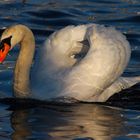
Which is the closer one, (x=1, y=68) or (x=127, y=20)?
(x=1, y=68)

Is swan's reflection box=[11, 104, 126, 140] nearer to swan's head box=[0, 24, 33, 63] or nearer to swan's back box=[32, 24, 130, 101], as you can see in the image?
swan's back box=[32, 24, 130, 101]

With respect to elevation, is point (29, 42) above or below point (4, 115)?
above

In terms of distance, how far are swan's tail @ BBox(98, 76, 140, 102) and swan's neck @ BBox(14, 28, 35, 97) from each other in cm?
108

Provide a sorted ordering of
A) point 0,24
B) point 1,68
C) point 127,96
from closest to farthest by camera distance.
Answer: point 127,96, point 1,68, point 0,24

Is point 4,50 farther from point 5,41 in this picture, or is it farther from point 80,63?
point 80,63

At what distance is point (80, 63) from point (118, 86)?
109cm

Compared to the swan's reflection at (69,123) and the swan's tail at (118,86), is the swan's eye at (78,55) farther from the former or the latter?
the swan's reflection at (69,123)

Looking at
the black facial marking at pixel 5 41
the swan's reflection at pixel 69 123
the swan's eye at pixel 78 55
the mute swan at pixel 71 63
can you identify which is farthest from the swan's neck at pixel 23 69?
the swan's eye at pixel 78 55

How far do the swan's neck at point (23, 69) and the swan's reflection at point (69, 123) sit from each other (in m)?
0.30

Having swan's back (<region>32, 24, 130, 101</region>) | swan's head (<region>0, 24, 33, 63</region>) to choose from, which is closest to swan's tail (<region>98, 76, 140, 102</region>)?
swan's back (<region>32, 24, 130, 101</region>)

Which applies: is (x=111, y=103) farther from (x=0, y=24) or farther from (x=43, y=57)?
(x=0, y=24)

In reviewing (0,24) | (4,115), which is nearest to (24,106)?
(4,115)

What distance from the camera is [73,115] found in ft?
38.0

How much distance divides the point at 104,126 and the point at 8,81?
112 inches
